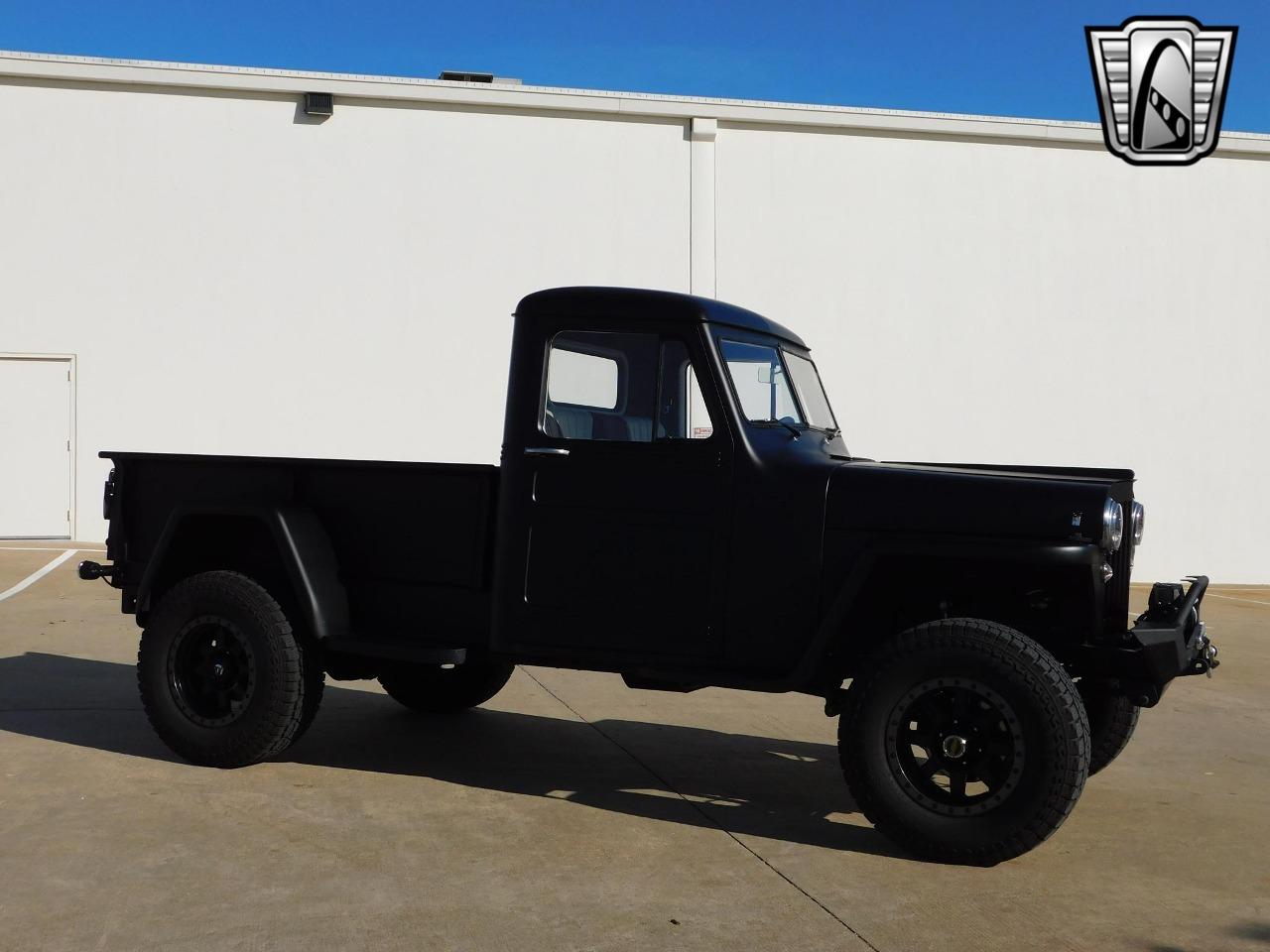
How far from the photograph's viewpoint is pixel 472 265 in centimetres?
1641

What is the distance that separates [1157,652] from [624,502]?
198cm

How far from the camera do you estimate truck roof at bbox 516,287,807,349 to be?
17.3 feet

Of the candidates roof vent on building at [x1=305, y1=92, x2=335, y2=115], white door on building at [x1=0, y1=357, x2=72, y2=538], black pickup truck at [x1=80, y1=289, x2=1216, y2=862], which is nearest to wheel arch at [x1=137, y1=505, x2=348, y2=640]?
black pickup truck at [x1=80, y1=289, x2=1216, y2=862]

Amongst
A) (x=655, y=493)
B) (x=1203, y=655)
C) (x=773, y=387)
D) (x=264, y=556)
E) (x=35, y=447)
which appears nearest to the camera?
(x=1203, y=655)

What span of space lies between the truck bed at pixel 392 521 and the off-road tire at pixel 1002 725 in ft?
5.47

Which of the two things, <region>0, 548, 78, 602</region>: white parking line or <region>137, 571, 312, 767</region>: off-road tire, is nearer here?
<region>137, 571, 312, 767</region>: off-road tire

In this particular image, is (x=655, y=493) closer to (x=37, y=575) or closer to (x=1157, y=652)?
(x=1157, y=652)

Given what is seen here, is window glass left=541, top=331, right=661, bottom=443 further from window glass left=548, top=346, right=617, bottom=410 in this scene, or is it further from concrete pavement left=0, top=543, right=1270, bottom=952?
concrete pavement left=0, top=543, right=1270, bottom=952

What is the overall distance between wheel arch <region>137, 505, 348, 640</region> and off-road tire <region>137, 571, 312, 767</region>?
5.9 inches

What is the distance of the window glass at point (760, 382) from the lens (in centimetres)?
525

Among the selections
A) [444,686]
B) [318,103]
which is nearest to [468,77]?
[318,103]

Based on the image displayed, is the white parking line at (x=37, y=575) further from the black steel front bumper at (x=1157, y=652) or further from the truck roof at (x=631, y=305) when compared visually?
the black steel front bumper at (x=1157, y=652)

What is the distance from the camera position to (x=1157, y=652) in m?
4.61

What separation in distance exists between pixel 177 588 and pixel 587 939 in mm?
2913
